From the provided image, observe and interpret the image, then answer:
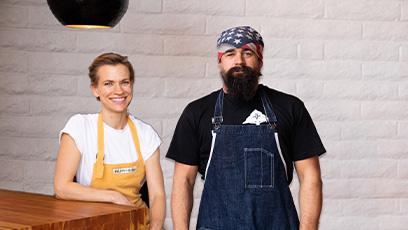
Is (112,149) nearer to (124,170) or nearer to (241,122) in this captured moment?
(124,170)

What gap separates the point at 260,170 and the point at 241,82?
307 mm

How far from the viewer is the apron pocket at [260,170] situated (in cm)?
288

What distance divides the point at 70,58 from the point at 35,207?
4.48 feet

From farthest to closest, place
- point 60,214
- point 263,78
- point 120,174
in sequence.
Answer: point 263,78 → point 120,174 → point 60,214

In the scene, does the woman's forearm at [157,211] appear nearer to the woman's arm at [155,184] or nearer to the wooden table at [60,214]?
the woman's arm at [155,184]

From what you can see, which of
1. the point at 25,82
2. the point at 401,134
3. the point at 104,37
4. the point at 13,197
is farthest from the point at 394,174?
the point at 13,197

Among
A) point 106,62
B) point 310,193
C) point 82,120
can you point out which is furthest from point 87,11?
point 310,193

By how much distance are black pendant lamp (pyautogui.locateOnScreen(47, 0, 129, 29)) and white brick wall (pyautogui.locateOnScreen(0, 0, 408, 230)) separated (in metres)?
1.09

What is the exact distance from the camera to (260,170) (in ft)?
9.46

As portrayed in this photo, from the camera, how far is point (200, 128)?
9.71 feet

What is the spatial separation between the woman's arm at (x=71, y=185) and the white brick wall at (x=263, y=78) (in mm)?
995

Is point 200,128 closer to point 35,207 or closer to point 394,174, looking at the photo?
point 35,207

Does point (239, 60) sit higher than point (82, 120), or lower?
higher

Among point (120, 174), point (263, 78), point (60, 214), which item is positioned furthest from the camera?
point (263, 78)
